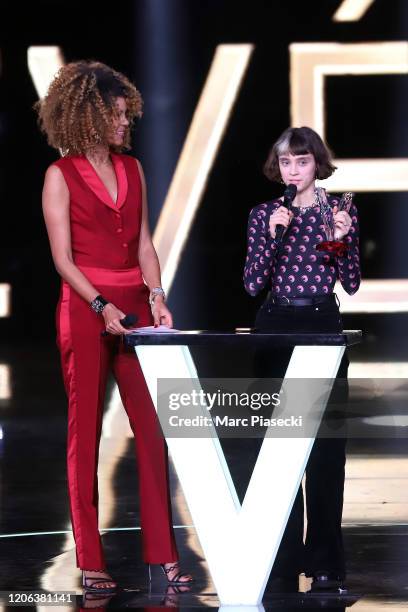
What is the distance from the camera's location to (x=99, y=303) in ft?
12.5

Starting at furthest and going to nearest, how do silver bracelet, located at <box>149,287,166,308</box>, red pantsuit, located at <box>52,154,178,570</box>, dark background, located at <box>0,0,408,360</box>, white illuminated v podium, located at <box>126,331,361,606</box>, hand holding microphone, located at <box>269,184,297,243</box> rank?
1. dark background, located at <box>0,0,408,360</box>
2. silver bracelet, located at <box>149,287,166,308</box>
3. red pantsuit, located at <box>52,154,178,570</box>
4. hand holding microphone, located at <box>269,184,297,243</box>
5. white illuminated v podium, located at <box>126,331,361,606</box>

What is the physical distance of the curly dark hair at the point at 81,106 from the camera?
155 inches

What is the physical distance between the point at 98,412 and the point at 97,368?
127 mm

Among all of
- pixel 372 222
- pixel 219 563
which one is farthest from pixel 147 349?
pixel 372 222

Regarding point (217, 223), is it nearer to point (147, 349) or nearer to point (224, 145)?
point (224, 145)

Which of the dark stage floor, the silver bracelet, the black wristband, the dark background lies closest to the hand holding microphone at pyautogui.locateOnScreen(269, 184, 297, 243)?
the silver bracelet

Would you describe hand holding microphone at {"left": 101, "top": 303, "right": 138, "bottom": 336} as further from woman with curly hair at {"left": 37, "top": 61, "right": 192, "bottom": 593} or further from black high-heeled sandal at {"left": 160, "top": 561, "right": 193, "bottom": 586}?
black high-heeled sandal at {"left": 160, "top": 561, "right": 193, "bottom": 586}

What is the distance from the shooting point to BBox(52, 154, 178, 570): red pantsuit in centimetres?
390

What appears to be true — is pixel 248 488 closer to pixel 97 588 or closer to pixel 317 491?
pixel 317 491

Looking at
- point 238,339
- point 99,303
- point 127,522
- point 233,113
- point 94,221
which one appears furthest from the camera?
point 233,113

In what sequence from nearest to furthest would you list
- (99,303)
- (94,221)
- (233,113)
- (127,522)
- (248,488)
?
(248,488) → (99,303) → (94,221) → (127,522) → (233,113)

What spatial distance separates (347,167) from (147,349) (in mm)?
5573

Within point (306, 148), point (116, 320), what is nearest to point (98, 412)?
point (116, 320)

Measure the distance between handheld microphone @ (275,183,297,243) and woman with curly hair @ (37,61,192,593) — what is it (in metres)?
0.39
